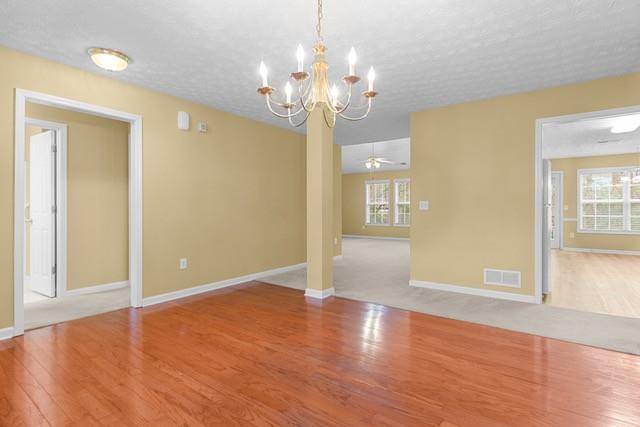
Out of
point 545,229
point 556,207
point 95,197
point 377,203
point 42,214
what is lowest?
point 545,229

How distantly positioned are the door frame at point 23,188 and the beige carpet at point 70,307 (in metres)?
0.30

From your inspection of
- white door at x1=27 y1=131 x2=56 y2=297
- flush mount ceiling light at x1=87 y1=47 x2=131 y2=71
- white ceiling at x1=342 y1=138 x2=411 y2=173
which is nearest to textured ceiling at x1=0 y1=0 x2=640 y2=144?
flush mount ceiling light at x1=87 y1=47 x2=131 y2=71

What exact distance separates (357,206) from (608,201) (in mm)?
7500

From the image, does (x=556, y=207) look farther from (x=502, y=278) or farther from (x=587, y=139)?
(x=502, y=278)

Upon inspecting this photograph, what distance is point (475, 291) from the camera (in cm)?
444

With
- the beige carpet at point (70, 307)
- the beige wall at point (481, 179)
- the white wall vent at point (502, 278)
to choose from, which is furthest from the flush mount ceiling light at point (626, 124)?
the beige carpet at point (70, 307)

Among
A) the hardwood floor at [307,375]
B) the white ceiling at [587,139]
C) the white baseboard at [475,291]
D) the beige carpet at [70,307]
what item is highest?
the white ceiling at [587,139]

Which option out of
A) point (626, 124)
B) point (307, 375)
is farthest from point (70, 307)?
point (626, 124)

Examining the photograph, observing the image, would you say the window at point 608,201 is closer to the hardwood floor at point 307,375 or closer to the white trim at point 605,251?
the white trim at point 605,251

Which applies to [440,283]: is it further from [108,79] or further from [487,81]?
[108,79]

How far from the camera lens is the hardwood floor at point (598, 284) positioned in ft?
12.9

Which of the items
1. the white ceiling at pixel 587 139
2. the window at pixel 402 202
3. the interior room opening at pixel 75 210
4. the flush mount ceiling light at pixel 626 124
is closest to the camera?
the interior room opening at pixel 75 210

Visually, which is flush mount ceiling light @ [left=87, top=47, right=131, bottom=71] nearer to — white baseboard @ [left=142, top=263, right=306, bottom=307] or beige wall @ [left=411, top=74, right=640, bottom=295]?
white baseboard @ [left=142, top=263, right=306, bottom=307]

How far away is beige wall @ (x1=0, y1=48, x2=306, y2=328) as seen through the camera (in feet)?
9.73
